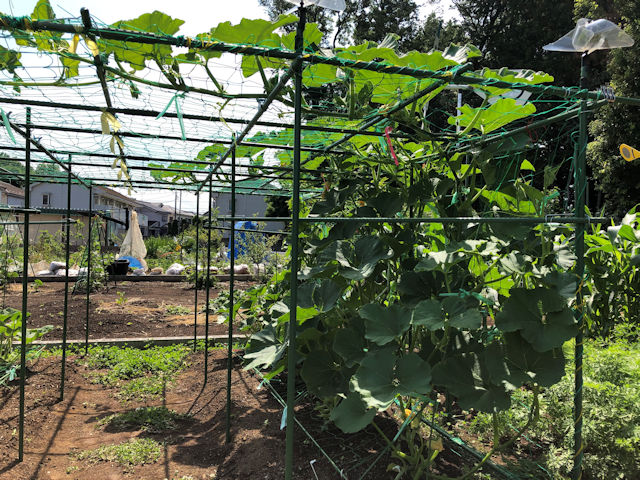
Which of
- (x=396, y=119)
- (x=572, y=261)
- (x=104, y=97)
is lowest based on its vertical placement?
(x=572, y=261)

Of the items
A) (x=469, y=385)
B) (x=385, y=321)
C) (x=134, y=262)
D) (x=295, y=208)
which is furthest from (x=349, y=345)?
(x=134, y=262)

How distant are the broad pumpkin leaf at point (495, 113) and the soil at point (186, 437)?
1.92 m

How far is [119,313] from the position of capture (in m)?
7.34

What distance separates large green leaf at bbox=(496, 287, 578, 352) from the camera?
151 cm

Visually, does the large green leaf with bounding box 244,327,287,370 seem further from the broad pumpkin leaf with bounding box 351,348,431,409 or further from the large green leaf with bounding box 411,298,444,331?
the large green leaf with bounding box 411,298,444,331

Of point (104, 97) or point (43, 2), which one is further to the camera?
point (104, 97)

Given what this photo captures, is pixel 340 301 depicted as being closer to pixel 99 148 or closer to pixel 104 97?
pixel 104 97

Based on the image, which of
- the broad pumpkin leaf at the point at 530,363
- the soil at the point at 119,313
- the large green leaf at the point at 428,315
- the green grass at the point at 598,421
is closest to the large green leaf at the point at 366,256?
the large green leaf at the point at 428,315

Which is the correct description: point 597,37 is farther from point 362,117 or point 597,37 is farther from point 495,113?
point 362,117

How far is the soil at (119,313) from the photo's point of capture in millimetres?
6309

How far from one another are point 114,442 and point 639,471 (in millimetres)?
3190

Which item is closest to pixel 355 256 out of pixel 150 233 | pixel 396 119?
pixel 396 119

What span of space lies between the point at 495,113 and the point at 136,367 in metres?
4.37

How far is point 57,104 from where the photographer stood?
2480mm
